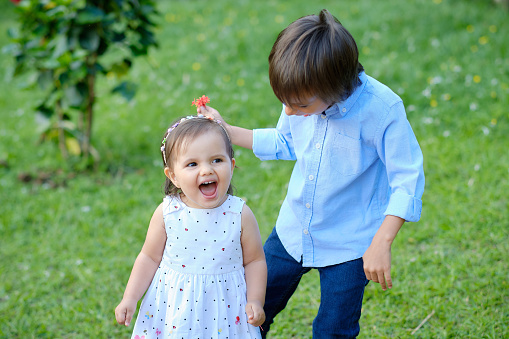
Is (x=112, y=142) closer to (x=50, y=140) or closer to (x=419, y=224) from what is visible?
(x=50, y=140)

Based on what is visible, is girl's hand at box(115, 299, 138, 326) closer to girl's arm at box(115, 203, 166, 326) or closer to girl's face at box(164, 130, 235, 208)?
girl's arm at box(115, 203, 166, 326)

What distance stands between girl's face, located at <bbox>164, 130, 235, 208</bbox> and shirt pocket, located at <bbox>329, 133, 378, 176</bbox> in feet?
1.19

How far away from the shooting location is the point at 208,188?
176cm

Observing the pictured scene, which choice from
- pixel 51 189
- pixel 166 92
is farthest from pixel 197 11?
pixel 51 189

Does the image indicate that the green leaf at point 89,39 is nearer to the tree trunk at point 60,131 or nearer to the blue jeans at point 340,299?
the tree trunk at point 60,131

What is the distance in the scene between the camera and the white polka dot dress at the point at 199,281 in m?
1.79

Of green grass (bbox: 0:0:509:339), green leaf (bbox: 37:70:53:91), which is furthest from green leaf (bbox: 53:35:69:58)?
green grass (bbox: 0:0:509:339)

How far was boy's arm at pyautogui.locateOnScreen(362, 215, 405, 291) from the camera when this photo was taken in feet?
5.41

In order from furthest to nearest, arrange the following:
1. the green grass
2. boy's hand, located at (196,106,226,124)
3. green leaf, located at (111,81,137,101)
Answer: green leaf, located at (111,81,137,101), the green grass, boy's hand, located at (196,106,226,124)

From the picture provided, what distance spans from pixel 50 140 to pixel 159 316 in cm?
364

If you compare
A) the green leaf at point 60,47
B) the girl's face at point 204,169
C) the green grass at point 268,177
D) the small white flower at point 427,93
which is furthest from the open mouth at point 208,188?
the small white flower at point 427,93

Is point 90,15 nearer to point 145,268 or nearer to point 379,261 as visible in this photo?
point 145,268

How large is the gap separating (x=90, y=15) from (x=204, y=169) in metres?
2.85

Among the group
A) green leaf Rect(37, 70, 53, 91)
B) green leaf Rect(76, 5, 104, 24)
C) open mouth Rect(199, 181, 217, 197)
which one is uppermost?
green leaf Rect(76, 5, 104, 24)
